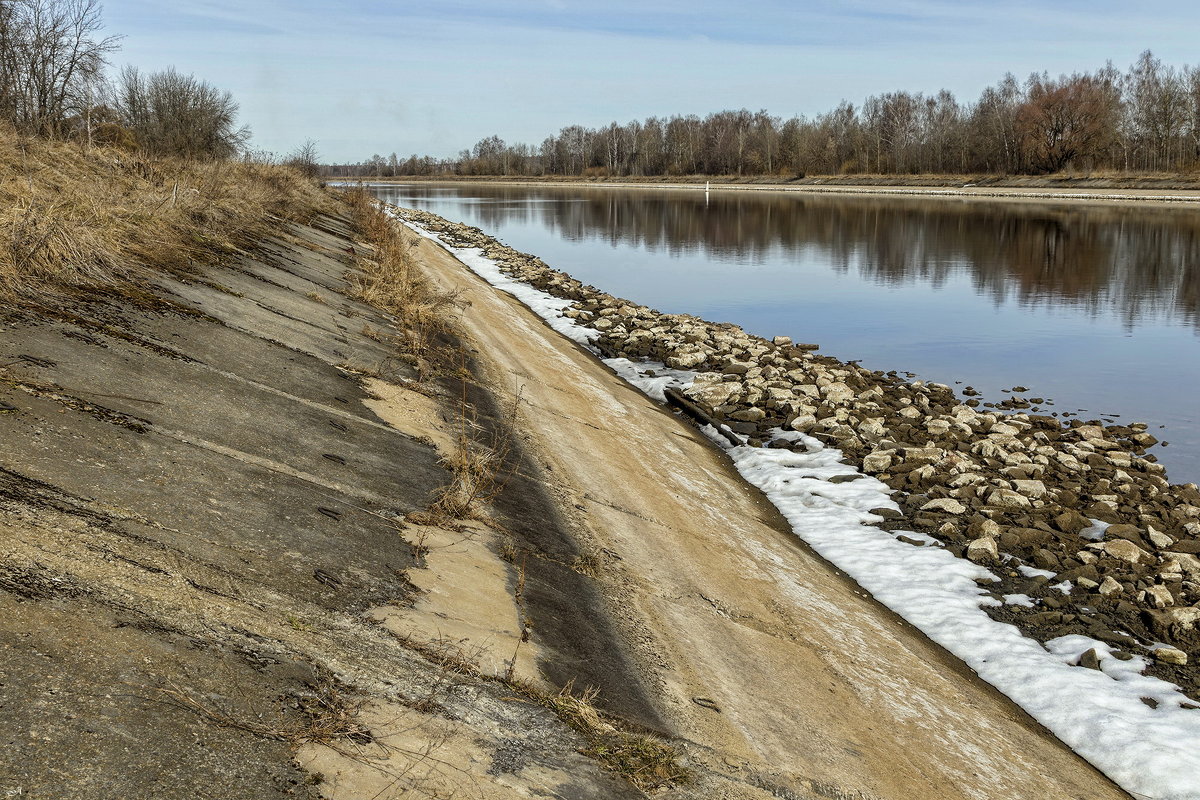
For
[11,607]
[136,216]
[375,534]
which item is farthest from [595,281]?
[11,607]

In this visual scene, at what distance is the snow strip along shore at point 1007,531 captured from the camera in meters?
6.70

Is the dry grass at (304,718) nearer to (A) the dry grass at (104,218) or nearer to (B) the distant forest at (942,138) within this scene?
(A) the dry grass at (104,218)

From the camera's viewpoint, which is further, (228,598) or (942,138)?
(942,138)

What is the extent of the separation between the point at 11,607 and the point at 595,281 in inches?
1175

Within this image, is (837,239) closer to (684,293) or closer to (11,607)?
(684,293)

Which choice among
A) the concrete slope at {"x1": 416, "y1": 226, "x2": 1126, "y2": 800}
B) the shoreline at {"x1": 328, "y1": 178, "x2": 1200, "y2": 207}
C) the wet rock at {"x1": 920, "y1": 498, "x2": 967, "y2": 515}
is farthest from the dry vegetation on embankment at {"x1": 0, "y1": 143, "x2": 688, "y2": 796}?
the shoreline at {"x1": 328, "y1": 178, "x2": 1200, "y2": 207}

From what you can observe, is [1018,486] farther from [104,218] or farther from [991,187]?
[991,187]

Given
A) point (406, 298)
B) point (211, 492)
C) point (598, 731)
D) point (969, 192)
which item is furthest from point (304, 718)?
point (969, 192)

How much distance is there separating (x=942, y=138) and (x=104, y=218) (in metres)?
106

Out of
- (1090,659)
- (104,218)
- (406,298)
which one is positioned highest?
(104,218)

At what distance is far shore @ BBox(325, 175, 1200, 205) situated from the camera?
64688 mm

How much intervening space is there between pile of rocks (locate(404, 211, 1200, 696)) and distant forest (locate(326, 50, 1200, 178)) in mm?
75772

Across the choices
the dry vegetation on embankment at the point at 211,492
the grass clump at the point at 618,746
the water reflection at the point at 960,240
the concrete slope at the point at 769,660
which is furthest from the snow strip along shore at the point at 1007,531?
the water reflection at the point at 960,240

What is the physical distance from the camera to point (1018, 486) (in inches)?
416
